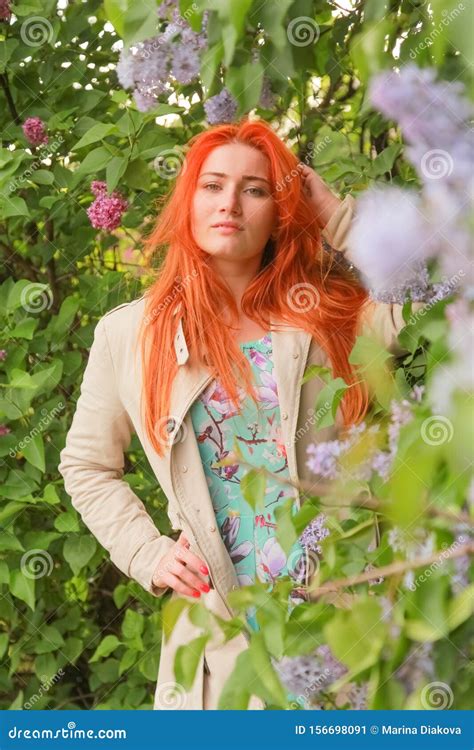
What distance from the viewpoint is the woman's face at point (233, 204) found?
1.66 m

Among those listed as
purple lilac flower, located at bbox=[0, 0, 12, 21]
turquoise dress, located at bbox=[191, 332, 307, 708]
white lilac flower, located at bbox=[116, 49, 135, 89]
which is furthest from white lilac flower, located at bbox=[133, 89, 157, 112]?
purple lilac flower, located at bbox=[0, 0, 12, 21]

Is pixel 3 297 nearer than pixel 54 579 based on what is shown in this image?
Yes

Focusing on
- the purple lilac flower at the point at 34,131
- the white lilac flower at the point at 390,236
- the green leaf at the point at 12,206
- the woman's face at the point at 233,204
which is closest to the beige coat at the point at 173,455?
the woman's face at the point at 233,204

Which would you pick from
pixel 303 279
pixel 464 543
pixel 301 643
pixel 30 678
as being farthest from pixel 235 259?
pixel 30 678

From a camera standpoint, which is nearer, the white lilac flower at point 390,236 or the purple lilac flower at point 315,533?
the white lilac flower at point 390,236

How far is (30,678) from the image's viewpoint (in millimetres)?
2680

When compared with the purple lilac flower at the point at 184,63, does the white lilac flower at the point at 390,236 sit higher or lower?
lower

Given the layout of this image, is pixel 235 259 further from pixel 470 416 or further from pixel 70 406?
pixel 470 416

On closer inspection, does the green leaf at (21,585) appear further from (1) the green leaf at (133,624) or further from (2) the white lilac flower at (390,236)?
(2) the white lilac flower at (390,236)

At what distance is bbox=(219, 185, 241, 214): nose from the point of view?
166cm

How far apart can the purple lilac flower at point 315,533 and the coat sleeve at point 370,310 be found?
279mm

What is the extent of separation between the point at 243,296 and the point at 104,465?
39cm

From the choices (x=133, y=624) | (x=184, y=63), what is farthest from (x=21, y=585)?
(x=184, y=63)

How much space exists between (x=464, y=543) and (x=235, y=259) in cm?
106
